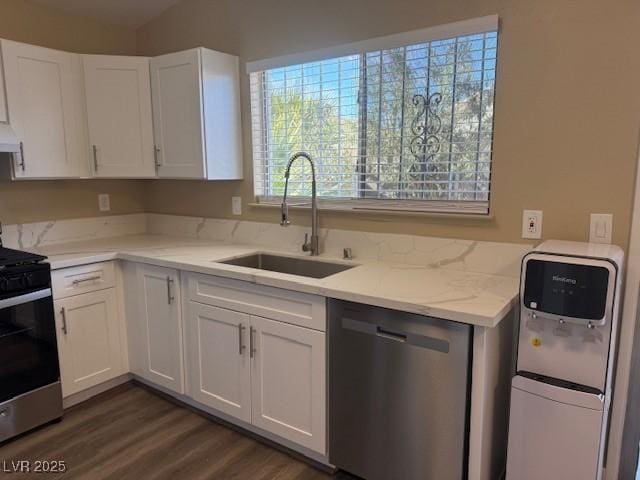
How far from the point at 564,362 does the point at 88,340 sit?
241 cm

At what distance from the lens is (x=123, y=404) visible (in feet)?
8.58

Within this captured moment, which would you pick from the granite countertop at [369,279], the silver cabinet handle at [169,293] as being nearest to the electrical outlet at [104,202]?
the granite countertop at [369,279]

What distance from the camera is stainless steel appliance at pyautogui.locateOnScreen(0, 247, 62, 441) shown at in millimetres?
2170

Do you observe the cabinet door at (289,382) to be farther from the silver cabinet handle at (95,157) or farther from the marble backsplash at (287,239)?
the silver cabinet handle at (95,157)

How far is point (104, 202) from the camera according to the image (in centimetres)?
323

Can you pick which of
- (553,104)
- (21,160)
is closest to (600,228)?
(553,104)

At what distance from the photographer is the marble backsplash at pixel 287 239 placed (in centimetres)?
205

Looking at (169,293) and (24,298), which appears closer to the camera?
(24,298)

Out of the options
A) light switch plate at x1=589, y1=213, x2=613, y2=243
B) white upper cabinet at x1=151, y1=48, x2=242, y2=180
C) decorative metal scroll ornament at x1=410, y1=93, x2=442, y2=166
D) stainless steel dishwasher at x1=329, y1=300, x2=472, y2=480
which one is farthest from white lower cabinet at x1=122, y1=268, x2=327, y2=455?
light switch plate at x1=589, y1=213, x2=613, y2=243

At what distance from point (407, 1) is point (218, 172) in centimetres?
140

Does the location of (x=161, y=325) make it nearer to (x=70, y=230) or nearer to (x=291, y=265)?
(x=291, y=265)

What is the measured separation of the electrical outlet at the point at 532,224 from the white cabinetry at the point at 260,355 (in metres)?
0.94

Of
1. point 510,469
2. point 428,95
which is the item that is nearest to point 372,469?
point 510,469

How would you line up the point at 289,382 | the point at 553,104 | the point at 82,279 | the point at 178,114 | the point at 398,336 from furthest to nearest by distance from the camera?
the point at 178,114, the point at 82,279, the point at 289,382, the point at 553,104, the point at 398,336
